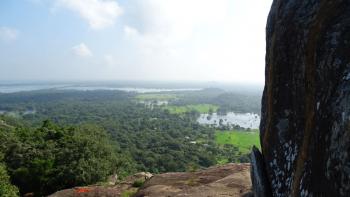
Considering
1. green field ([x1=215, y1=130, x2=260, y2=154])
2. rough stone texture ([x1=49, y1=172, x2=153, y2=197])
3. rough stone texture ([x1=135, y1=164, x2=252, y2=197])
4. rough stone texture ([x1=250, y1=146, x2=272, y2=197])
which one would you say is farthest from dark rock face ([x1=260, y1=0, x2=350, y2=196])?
green field ([x1=215, y1=130, x2=260, y2=154])

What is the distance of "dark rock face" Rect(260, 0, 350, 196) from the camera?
482 cm

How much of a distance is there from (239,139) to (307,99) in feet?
374

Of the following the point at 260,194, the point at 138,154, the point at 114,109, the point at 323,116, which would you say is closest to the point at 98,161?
the point at 260,194

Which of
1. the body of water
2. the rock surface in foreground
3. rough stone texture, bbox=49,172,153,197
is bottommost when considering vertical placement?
the body of water

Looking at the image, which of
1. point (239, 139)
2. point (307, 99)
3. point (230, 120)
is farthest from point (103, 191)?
point (230, 120)

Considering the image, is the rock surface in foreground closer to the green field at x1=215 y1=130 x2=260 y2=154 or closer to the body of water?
the green field at x1=215 y1=130 x2=260 y2=154

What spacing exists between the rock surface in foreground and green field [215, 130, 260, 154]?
82650 mm

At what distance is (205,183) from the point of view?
Result: 49.1ft

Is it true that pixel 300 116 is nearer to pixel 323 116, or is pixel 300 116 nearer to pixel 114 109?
pixel 323 116

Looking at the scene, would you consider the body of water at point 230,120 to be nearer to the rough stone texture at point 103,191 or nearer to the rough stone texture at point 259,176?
the rough stone texture at point 103,191

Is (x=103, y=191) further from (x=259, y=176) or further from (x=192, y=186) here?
(x=259, y=176)

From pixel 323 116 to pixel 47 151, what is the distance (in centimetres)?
3633

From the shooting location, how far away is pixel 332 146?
4.79 m

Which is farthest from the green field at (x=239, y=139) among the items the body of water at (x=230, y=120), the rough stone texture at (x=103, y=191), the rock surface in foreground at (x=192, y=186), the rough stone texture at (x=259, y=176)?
the rough stone texture at (x=259, y=176)
